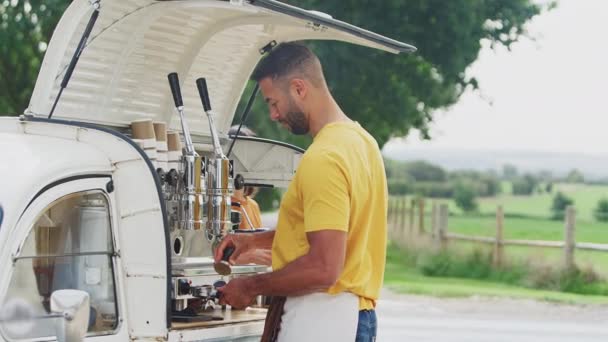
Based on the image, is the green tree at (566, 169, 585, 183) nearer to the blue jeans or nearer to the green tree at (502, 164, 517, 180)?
the green tree at (502, 164, 517, 180)

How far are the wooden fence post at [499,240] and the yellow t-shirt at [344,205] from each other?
1978 cm

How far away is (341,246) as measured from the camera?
15.9 feet

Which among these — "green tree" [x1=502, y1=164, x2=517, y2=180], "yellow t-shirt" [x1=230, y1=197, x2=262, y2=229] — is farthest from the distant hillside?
"yellow t-shirt" [x1=230, y1=197, x2=262, y2=229]

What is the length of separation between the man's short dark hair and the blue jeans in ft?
3.00

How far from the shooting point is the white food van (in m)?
4.75

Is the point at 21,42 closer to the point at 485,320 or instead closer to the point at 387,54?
the point at 387,54

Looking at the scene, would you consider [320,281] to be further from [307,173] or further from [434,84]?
[434,84]

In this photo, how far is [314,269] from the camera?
4.85 meters

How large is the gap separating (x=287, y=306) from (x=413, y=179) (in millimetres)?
53443

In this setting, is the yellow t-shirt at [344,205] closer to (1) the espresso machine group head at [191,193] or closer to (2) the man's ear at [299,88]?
(2) the man's ear at [299,88]

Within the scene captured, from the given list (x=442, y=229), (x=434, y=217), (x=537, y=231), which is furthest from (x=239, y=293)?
(x=537, y=231)

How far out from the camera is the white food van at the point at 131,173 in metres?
4.75

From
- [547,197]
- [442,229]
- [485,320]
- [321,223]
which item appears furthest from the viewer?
[547,197]

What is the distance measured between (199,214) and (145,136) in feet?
1.53
